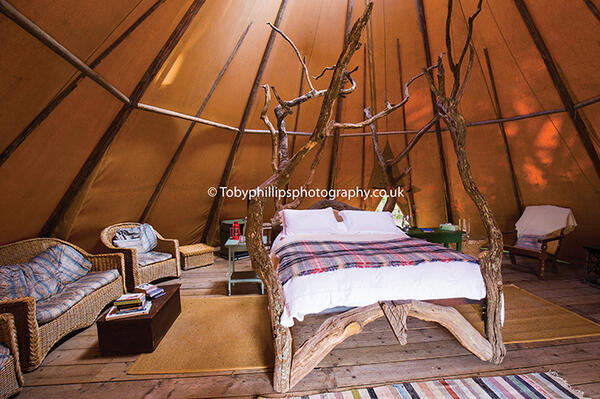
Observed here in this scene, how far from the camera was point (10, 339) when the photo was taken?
68.0 inches

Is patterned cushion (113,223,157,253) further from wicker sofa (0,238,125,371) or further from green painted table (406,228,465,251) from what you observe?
green painted table (406,228,465,251)

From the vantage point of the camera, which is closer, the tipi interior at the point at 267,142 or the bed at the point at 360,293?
the bed at the point at 360,293

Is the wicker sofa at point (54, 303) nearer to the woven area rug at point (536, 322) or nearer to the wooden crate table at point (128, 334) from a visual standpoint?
the wooden crate table at point (128, 334)

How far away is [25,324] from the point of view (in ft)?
6.33

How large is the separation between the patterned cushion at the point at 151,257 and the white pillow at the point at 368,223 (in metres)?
2.60

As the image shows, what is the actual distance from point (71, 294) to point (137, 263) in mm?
840

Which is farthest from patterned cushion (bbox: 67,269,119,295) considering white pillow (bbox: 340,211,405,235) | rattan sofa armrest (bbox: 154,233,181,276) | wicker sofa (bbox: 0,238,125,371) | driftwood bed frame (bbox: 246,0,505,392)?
white pillow (bbox: 340,211,405,235)

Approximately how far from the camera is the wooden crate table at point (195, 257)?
4380 millimetres

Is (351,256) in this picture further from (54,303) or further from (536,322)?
(54,303)

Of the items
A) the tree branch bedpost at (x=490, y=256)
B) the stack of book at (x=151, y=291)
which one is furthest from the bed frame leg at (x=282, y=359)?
the tree branch bedpost at (x=490, y=256)

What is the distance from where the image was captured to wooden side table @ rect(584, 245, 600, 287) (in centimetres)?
345

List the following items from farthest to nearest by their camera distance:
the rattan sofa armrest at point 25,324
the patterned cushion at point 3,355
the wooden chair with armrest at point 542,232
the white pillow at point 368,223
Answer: the wooden chair with armrest at point 542,232 < the white pillow at point 368,223 < the rattan sofa armrest at point 25,324 < the patterned cushion at point 3,355

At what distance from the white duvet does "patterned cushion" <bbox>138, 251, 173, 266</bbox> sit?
2423 millimetres

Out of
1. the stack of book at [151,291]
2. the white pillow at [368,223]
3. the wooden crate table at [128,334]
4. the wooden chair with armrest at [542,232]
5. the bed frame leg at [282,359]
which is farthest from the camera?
the wooden chair with armrest at [542,232]
